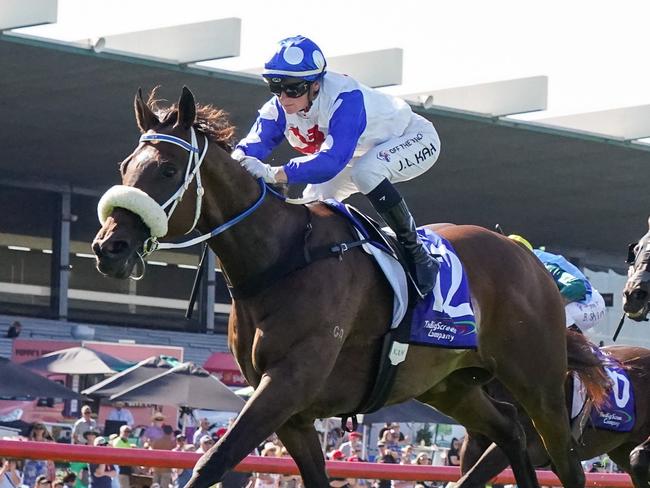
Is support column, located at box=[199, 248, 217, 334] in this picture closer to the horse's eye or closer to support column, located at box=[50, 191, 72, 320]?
support column, located at box=[50, 191, 72, 320]

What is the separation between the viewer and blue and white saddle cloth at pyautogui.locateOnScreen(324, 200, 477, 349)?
18.8ft

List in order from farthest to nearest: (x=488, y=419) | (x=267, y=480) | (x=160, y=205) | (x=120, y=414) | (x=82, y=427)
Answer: (x=120, y=414)
(x=82, y=427)
(x=267, y=480)
(x=488, y=419)
(x=160, y=205)

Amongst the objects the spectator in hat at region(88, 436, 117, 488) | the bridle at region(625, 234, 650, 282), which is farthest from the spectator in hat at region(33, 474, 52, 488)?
the bridle at region(625, 234, 650, 282)

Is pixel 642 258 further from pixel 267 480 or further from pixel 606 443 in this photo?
pixel 267 480

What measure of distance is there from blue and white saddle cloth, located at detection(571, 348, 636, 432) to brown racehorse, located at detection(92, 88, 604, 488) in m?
1.59

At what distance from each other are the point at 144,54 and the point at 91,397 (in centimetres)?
491

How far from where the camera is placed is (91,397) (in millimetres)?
15250

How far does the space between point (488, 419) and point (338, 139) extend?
203 centimetres

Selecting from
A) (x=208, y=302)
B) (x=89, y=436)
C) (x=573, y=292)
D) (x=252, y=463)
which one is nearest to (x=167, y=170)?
(x=252, y=463)

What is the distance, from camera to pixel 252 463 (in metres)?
6.88

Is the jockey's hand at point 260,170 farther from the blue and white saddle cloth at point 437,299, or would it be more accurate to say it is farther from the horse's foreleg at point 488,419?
the horse's foreleg at point 488,419

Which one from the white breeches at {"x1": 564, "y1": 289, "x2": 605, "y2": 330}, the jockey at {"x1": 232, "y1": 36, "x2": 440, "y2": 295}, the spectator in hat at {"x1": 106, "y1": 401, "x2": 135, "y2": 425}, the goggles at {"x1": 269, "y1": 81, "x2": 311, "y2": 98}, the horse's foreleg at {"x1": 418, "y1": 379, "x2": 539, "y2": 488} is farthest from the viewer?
the spectator in hat at {"x1": 106, "y1": 401, "x2": 135, "y2": 425}

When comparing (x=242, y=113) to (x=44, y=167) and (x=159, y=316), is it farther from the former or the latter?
(x=159, y=316)

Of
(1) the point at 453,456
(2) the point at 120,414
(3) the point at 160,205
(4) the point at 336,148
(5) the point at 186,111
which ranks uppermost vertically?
(5) the point at 186,111
